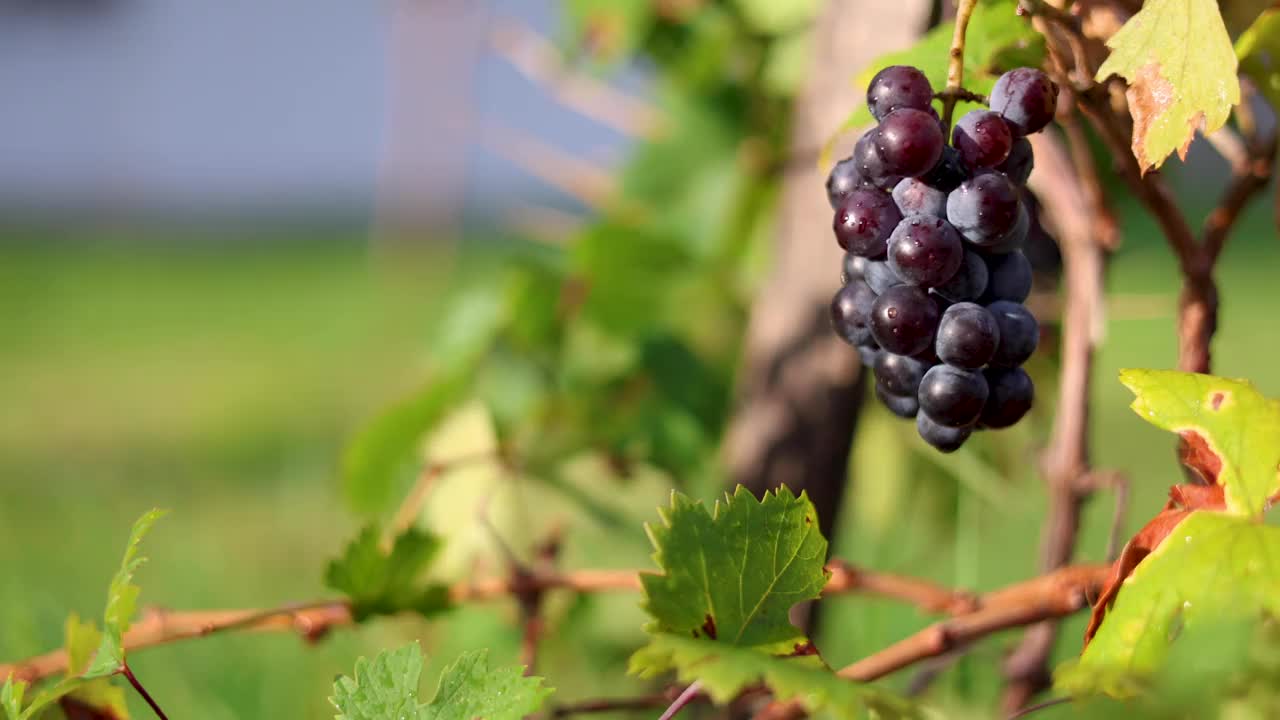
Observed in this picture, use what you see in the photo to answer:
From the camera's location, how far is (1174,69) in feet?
1.69

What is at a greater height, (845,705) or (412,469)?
(845,705)

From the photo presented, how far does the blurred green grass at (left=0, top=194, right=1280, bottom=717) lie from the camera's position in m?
1.33

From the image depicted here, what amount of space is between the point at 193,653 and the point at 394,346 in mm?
3440

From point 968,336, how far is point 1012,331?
3 centimetres

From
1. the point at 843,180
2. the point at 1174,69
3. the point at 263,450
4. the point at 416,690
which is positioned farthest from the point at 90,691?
the point at 263,450

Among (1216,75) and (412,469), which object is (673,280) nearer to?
(412,469)

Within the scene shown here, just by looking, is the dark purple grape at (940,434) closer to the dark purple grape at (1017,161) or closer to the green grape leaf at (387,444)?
the dark purple grape at (1017,161)

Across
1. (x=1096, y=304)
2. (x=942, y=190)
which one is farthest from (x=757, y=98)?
(x=942, y=190)

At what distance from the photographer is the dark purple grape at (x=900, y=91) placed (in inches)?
20.1

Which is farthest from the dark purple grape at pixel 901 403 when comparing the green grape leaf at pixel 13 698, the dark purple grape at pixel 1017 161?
the green grape leaf at pixel 13 698

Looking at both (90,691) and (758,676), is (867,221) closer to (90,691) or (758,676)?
(758,676)

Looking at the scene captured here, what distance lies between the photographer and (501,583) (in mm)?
780

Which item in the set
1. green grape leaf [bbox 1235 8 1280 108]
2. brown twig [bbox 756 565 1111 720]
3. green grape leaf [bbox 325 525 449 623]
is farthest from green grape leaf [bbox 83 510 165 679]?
green grape leaf [bbox 1235 8 1280 108]

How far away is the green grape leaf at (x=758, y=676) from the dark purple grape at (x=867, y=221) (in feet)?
0.59
